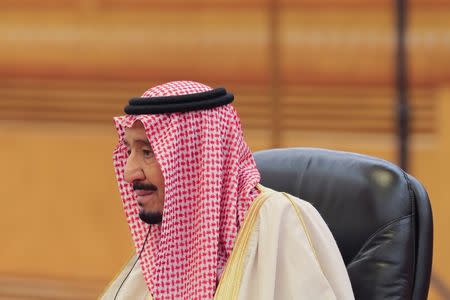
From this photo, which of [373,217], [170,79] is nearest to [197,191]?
[373,217]

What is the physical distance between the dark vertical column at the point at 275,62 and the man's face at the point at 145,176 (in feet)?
8.38

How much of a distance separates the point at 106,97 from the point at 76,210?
53 cm

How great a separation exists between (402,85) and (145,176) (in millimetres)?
2538

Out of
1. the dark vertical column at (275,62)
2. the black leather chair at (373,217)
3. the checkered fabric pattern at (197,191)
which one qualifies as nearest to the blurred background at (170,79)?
the dark vertical column at (275,62)

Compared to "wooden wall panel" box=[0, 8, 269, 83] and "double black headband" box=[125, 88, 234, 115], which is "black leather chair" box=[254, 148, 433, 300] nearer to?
"double black headband" box=[125, 88, 234, 115]

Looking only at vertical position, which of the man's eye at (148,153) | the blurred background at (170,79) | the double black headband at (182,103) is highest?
the double black headband at (182,103)

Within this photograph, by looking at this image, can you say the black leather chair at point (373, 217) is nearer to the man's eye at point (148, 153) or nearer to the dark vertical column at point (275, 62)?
the man's eye at point (148, 153)

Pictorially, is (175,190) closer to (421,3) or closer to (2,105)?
(421,3)

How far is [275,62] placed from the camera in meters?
4.43

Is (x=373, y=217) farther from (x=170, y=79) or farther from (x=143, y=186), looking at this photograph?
(x=170, y=79)

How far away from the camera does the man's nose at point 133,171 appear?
1892 mm

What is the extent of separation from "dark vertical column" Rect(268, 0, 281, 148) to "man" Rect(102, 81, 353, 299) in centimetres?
251

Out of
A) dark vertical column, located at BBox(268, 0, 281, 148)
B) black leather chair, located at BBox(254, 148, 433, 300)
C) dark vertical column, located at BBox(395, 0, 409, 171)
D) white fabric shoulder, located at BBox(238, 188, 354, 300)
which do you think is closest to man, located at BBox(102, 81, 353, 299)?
white fabric shoulder, located at BBox(238, 188, 354, 300)

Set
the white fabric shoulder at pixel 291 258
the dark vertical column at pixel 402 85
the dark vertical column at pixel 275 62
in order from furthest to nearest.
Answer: the dark vertical column at pixel 275 62 < the dark vertical column at pixel 402 85 < the white fabric shoulder at pixel 291 258
